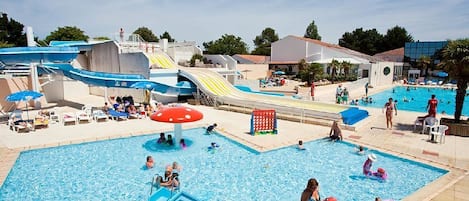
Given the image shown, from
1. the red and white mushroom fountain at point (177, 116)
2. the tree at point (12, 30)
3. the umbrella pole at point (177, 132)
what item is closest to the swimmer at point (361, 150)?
the red and white mushroom fountain at point (177, 116)

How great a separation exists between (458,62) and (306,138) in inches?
245

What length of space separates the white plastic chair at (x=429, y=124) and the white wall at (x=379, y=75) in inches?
896

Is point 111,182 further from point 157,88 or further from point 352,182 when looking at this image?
point 157,88

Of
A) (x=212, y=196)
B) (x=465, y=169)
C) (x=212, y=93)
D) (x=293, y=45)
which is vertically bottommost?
(x=212, y=196)

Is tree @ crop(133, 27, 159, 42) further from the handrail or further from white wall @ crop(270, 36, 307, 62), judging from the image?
the handrail

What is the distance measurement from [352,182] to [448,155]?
11.9 feet

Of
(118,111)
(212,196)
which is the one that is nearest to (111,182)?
(212,196)

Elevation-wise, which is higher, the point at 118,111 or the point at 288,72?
the point at 288,72

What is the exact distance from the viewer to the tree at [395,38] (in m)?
66.9

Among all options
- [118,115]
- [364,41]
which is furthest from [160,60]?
[364,41]

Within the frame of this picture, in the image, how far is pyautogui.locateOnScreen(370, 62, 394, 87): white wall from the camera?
32.3 metres

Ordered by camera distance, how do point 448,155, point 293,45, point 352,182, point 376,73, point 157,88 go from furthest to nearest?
point 293,45
point 376,73
point 157,88
point 448,155
point 352,182

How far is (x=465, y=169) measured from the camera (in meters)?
7.57

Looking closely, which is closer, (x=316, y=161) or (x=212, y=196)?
(x=212, y=196)
